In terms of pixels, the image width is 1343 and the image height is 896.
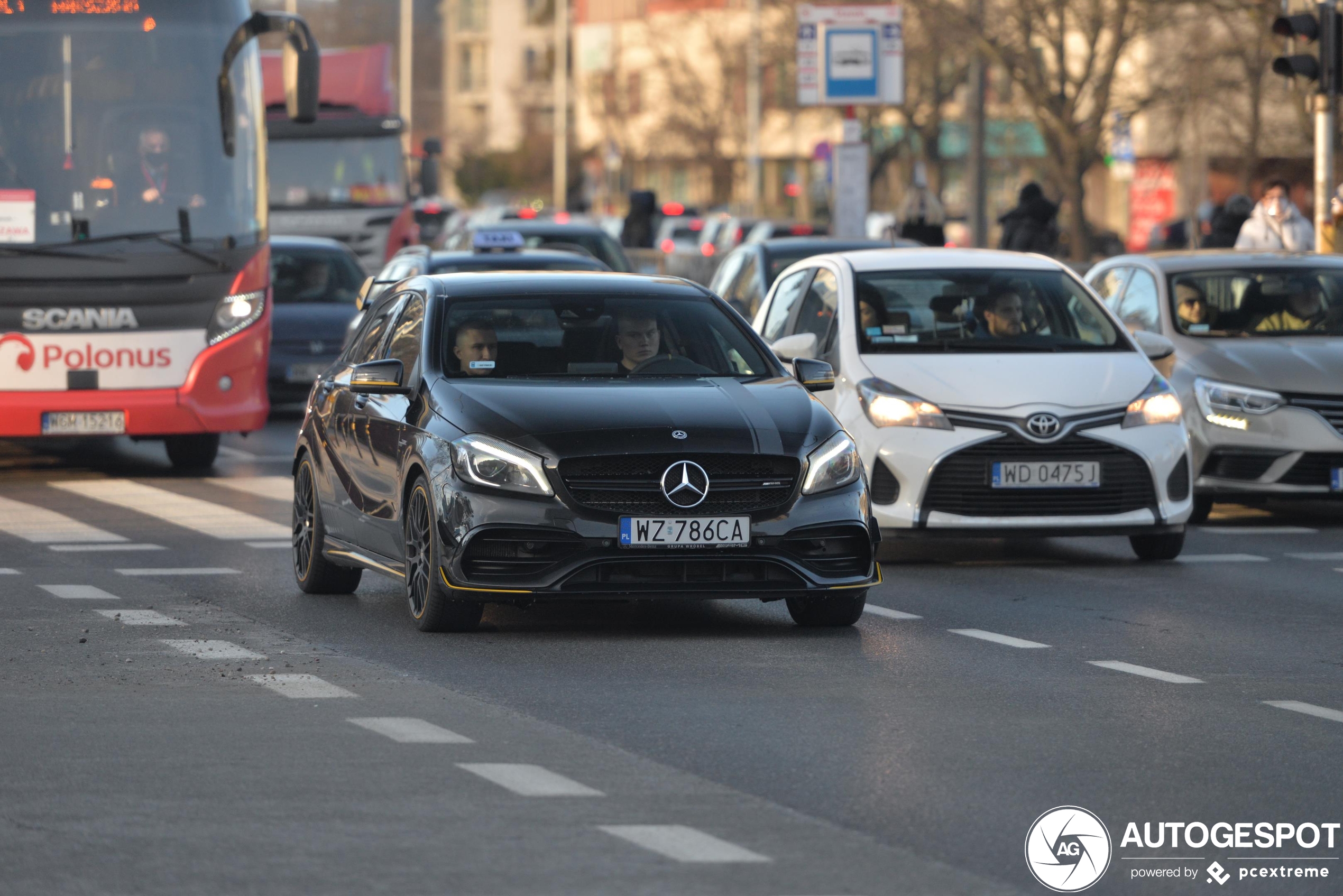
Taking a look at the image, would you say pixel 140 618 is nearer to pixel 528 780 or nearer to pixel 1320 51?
pixel 528 780

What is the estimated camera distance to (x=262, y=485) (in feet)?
59.0

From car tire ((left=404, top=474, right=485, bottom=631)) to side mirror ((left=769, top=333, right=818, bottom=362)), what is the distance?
3.45 meters

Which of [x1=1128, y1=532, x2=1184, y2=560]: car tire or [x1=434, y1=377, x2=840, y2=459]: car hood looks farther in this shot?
[x1=1128, y1=532, x2=1184, y2=560]: car tire

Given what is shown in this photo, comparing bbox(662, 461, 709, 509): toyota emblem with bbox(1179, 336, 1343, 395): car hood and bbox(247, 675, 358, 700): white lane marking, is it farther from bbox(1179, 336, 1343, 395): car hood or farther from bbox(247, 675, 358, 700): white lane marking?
bbox(1179, 336, 1343, 395): car hood

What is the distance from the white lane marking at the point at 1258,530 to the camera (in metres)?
15.2

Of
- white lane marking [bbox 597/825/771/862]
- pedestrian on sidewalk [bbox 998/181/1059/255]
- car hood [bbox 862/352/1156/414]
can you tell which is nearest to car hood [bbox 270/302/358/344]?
pedestrian on sidewalk [bbox 998/181/1059/255]

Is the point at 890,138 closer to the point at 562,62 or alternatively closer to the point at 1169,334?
the point at 562,62

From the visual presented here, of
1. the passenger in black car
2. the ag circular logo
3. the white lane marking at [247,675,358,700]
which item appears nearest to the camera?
the ag circular logo

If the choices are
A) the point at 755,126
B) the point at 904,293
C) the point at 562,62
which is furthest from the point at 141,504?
the point at 562,62

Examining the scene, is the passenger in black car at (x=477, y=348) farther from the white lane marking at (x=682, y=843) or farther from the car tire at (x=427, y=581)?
the white lane marking at (x=682, y=843)

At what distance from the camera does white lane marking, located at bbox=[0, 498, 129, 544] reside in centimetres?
1438

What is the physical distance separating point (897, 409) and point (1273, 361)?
3.34 metres

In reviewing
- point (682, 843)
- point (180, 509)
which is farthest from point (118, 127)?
point (682, 843)

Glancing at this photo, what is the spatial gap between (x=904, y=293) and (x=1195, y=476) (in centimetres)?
236
